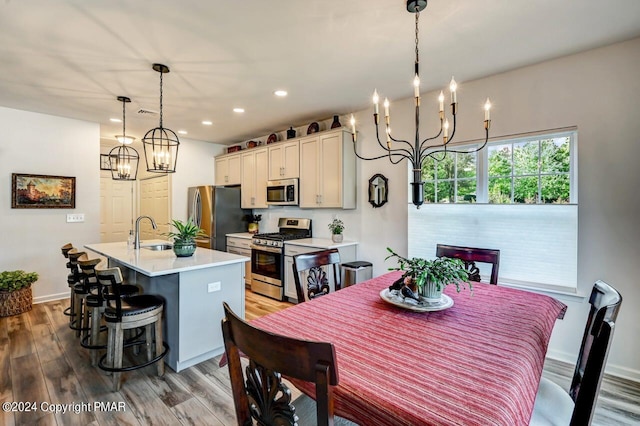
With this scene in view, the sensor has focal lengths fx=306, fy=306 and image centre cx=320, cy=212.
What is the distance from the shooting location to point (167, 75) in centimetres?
301

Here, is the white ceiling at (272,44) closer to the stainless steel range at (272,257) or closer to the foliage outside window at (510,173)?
the foliage outside window at (510,173)

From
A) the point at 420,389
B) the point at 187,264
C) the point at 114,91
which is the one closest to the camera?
the point at 420,389

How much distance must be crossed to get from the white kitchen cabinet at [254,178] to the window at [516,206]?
2.73m

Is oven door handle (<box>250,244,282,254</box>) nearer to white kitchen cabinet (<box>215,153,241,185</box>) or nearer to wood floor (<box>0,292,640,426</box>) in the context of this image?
white kitchen cabinet (<box>215,153,241,185</box>)

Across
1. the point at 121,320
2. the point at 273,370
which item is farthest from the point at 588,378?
the point at 121,320

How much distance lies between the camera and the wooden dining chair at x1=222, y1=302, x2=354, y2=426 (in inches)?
30.0

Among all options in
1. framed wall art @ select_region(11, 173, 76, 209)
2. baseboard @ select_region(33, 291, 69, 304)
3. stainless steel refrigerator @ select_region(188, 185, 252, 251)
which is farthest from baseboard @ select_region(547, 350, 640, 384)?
framed wall art @ select_region(11, 173, 76, 209)

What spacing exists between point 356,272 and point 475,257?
5.14ft

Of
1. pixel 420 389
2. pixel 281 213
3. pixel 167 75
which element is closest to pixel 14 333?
pixel 167 75

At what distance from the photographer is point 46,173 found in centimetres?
432

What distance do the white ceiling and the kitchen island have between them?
177cm

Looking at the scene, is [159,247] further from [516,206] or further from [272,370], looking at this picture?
[516,206]

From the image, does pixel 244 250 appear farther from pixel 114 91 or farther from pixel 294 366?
pixel 294 366

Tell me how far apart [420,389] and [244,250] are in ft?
14.3
